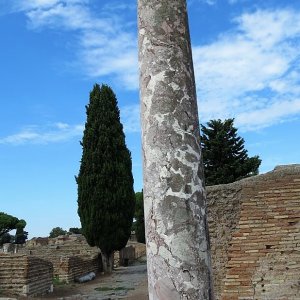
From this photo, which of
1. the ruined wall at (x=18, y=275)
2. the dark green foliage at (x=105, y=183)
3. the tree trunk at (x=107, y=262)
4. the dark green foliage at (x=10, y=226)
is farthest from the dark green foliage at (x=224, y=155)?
the dark green foliage at (x=10, y=226)

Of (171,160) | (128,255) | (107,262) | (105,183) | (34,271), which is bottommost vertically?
(171,160)

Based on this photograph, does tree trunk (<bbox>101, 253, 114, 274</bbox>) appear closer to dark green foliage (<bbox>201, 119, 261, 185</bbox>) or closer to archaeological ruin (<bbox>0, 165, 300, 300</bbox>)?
dark green foliage (<bbox>201, 119, 261, 185</bbox>)

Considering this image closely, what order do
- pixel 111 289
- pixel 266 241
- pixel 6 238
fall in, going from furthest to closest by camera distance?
1. pixel 6 238
2. pixel 111 289
3. pixel 266 241

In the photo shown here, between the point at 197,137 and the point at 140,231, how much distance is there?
132ft

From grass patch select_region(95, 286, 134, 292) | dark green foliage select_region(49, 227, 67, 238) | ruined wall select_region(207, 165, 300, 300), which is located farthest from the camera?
dark green foliage select_region(49, 227, 67, 238)

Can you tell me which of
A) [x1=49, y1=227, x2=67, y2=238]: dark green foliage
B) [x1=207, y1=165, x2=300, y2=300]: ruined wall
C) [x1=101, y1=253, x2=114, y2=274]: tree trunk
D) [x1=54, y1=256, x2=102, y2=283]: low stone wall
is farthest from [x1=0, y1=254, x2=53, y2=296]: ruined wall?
[x1=49, y1=227, x2=67, y2=238]: dark green foliage

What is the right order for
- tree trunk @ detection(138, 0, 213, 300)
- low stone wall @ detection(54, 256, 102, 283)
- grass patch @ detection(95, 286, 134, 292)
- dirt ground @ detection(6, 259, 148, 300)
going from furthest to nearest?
1. low stone wall @ detection(54, 256, 102, 283)
2. grass patch @ detection(95, 286, 134, 292)
3. dirt ground @ detection(6, 259, 148, 300)
4. tree trunk @ detection(138, 0, 213, 300)

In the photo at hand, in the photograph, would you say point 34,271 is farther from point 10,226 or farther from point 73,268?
point 10,226

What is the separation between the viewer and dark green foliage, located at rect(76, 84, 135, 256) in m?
22.2

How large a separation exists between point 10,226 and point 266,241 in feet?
203

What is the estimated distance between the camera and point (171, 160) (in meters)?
2.02

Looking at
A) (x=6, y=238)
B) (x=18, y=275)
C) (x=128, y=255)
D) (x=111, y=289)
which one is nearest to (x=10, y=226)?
(x=6, y=238)

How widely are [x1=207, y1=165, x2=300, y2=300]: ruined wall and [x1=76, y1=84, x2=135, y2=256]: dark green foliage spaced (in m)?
15.9

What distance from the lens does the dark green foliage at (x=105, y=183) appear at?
22172 millimetres
